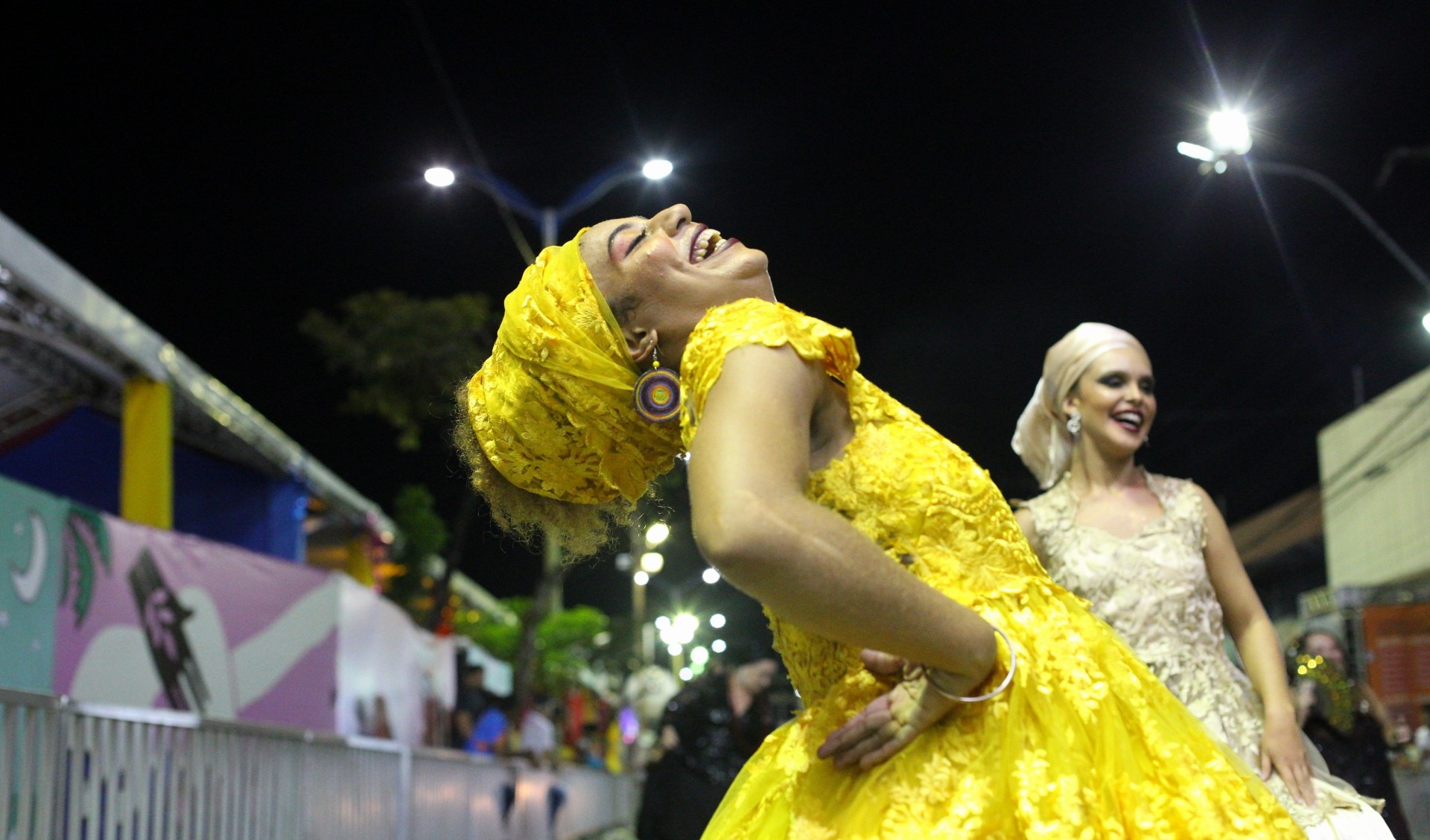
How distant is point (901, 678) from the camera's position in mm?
1984

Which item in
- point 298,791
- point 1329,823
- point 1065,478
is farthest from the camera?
point 298,791

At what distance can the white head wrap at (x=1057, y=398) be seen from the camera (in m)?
4.54

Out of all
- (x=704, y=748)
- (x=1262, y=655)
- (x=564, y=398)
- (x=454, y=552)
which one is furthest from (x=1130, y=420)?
(x=454, y=552)

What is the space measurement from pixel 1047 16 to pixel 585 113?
9.32 meters

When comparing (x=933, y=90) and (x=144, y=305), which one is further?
(x=144, y=305)

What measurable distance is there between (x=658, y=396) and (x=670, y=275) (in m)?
0.22

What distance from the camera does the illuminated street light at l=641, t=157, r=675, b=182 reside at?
50.3 ft

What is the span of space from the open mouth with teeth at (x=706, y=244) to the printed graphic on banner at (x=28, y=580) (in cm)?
513

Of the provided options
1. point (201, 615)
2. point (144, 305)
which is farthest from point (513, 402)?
point (144, 305)

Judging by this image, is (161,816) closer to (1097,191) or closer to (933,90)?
(933,90)

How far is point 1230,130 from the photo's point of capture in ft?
31.5

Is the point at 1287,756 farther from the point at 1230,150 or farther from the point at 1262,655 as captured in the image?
the point at 1230,150

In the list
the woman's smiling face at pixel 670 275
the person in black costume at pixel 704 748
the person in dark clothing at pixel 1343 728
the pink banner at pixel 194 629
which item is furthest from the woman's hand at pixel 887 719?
the person in black costume at pixel 704 748

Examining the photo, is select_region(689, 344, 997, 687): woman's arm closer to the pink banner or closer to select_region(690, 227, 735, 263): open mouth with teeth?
select_region(690, 227, 735, 263): open mouth with teeth
